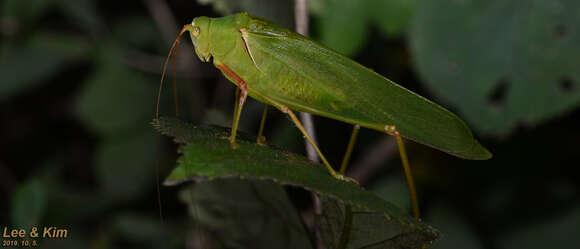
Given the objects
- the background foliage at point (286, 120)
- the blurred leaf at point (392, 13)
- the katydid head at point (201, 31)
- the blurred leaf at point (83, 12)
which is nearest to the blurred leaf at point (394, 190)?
the background foliage at point (286, 120)

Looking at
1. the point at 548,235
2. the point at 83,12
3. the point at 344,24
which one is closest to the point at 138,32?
the point at 83,12

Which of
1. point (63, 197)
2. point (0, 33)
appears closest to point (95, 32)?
point (0, 33)

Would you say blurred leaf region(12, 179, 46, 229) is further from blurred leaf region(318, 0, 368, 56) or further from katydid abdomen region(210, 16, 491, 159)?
blurred leaf region(318, 0, 368, 56)

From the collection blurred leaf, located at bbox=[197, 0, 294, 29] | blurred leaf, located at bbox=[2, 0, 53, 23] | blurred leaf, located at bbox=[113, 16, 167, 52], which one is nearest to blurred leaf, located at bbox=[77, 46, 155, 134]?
blurred leaf, located at bbox=[113, 16, 167, 52]

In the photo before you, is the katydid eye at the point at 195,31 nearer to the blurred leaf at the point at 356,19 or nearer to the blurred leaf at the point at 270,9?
the blurred leaf at the point at 270,9

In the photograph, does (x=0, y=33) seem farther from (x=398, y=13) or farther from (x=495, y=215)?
(x=495, y=215)

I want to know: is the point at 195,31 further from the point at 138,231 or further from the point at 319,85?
the point at 138,231
